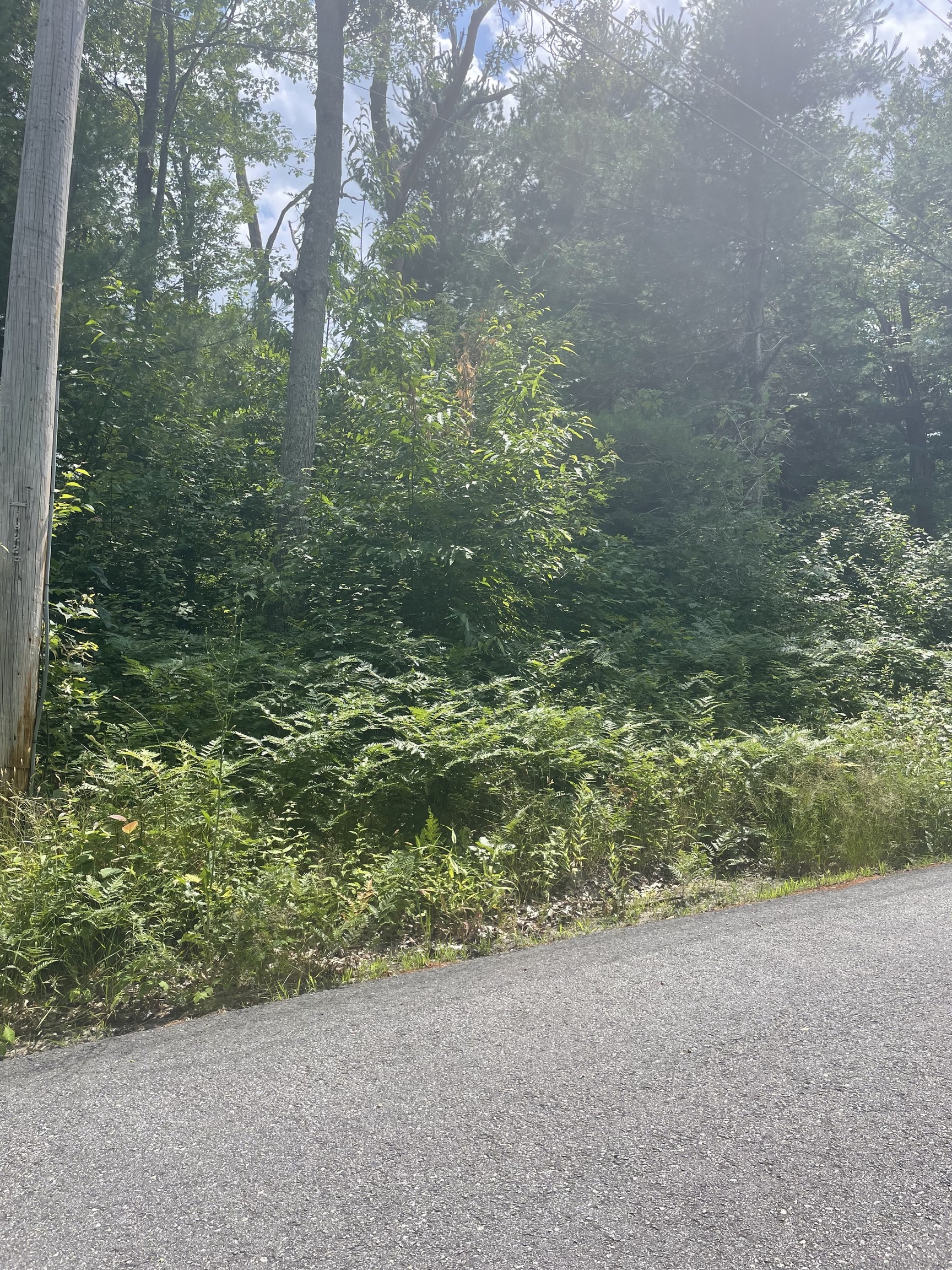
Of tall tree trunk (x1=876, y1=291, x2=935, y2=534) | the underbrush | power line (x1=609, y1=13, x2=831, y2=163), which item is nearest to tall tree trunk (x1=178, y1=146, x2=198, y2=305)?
power line (x1=609, y1=13, x2=831, y2=163)

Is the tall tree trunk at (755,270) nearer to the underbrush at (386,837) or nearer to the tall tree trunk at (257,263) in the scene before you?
the tall tree trunk at (257,263)

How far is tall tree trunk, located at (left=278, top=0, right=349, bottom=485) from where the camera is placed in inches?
394

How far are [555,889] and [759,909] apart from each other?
1.13m

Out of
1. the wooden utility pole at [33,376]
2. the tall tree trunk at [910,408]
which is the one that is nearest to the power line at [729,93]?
the tall tree trunk at [910,408]

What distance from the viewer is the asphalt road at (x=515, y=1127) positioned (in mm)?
1957

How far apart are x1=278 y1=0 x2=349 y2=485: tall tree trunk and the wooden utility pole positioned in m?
4.31

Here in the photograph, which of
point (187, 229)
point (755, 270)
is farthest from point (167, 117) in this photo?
point (755, 270)

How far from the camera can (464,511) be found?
8.19 metres

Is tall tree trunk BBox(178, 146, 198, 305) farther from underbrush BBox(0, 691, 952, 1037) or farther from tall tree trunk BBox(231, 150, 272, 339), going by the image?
underbrush BBox(0, 691, 952, 1037)

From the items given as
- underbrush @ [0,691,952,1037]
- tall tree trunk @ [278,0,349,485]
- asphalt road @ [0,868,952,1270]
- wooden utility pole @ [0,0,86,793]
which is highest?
tall tree trunk @ [278,0,349,485]

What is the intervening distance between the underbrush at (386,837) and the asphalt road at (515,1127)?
0.42 metres

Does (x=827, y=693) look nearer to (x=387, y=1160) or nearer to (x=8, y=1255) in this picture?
(x=387, y=1160)

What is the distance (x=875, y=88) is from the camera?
16906mm

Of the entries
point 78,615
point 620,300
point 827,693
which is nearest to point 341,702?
point 78,615
